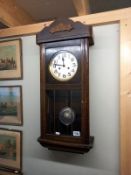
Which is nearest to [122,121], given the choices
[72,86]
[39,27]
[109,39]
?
[72,86]

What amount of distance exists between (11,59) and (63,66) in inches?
21.9

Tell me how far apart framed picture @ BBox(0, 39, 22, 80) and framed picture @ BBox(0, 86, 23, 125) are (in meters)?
0.11

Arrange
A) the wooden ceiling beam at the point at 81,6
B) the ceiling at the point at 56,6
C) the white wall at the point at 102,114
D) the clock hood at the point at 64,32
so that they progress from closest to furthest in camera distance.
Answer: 1. the clock hood at the point at 64,32
2. the white wall at the point at 102,114
3. the wooden ceiling beam at the point at 81,6
4. the ceiling at the point at 56,6

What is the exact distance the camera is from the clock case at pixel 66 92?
3.67 feet

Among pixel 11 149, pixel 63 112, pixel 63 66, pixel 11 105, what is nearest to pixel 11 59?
pixel 11 105

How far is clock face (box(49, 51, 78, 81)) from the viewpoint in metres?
1.17

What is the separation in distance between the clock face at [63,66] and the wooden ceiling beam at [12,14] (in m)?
0.63

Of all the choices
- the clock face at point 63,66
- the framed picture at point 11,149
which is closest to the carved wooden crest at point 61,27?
the clock face at point 63,66

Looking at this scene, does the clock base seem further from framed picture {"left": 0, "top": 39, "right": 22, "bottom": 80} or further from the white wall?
framed picture {"left": 0, "top": 39, "right": 22, "bottom": 80}

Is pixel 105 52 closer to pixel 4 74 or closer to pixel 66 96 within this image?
pixel 66 96

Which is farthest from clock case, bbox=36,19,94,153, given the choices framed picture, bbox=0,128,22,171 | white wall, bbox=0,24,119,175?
framed picture, bbox=0,128,22,171

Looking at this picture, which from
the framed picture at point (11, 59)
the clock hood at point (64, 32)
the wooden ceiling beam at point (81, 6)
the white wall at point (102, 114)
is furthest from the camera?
the framed picture at point (11, 59)

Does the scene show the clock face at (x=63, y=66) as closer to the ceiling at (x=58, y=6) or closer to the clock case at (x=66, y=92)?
the clock case at (x=66, y=92)

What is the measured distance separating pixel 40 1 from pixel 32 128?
117cm
